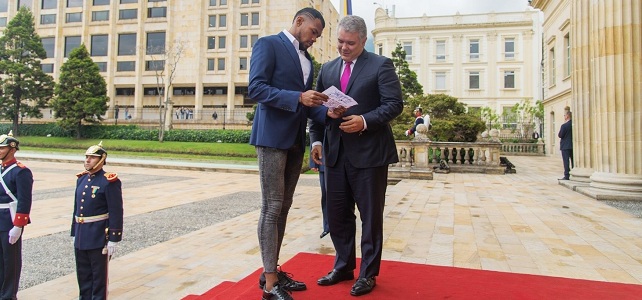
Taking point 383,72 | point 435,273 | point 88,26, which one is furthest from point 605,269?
point 88,26

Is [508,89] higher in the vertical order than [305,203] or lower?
higher

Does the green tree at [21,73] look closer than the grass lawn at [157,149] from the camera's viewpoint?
No

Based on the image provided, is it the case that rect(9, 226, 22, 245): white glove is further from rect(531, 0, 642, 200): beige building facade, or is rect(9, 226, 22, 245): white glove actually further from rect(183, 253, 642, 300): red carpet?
rect(531, 0, 642, 200): beige building facade

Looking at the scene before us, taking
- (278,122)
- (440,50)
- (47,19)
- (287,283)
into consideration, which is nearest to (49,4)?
(47,19)

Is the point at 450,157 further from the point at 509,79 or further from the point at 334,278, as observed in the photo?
the point at 509,79

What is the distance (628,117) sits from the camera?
7977mm

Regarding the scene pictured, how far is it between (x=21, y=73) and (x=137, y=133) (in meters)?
11.7

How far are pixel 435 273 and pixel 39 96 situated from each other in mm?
40075

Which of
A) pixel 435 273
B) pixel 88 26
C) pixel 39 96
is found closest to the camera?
pixel 435 273

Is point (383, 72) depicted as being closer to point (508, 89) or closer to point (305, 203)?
point (305, 203)

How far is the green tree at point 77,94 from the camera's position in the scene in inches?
1236

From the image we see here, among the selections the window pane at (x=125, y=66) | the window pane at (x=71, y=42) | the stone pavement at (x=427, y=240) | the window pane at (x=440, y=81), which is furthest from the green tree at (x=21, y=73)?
the window pane at (x=440, y=81)

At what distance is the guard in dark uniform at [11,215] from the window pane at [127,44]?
48.3 m

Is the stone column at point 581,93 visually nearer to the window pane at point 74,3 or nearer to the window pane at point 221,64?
Result: the window pane at point 221,64
